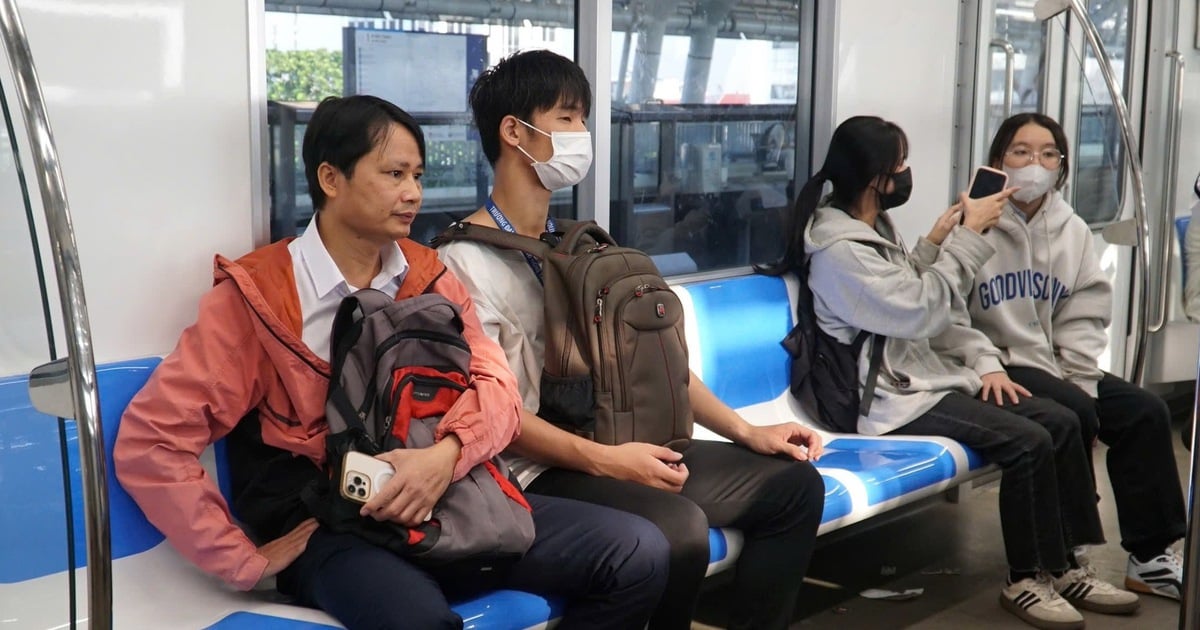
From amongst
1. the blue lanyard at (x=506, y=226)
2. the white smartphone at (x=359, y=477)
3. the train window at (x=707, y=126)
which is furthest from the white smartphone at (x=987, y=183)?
the white smartphone at (x=359, y=477)

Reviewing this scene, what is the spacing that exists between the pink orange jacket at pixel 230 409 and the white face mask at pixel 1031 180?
2.15 m

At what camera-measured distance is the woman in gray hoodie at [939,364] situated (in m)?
3.62

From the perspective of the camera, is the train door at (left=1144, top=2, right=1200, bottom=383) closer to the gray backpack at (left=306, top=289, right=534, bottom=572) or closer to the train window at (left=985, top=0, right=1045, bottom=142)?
the train window at (left=985, top=0, right=1045, bottom=142)

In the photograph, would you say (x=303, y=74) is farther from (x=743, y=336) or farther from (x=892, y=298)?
(x=892, y=298)

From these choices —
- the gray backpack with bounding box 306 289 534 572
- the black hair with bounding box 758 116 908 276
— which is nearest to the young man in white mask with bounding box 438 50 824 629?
the gray backpack with bounding box 306 289 534 572

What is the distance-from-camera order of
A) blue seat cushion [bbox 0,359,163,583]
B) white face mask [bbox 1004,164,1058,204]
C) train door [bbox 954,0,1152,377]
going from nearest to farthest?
blue seat cushion [bbox 0,359,163,583]
white face mask [bbox 1004,164,1058,204]
train door [bbox 954,0,1152,377]

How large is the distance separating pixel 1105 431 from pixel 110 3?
303cm

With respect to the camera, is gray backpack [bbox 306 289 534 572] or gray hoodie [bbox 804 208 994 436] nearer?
gray backpack [bbox 306 289 534 572]

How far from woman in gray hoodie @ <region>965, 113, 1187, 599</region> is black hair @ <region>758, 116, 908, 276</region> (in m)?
0.53

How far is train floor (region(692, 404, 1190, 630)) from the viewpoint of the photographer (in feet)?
12.1

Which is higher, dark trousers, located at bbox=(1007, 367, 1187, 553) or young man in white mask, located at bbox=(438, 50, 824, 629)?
young man in white mask, located at bbox=(438, 50, 824, 629)

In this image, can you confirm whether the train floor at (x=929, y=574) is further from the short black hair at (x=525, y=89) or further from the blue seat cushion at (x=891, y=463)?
the short black hair at (x=525, y=89)

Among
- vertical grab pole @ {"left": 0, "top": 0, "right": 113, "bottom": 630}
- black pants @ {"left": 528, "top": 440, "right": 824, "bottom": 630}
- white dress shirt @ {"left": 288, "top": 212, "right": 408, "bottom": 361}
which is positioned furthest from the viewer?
black pants @ {"left": 528, "top": 440, "right": 824, "bottom": 630}

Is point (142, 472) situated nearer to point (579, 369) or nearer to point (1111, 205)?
point (579, 369)
